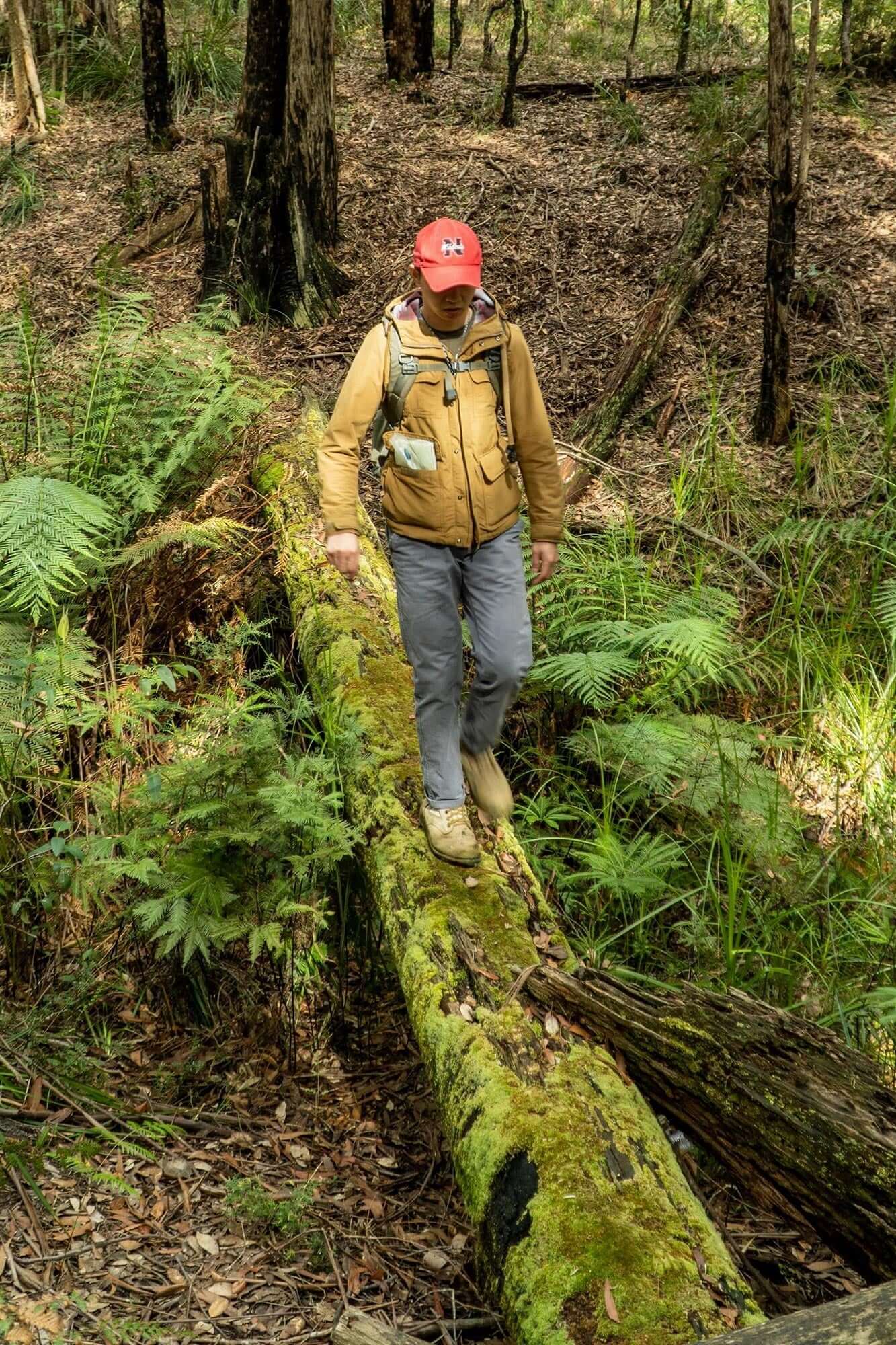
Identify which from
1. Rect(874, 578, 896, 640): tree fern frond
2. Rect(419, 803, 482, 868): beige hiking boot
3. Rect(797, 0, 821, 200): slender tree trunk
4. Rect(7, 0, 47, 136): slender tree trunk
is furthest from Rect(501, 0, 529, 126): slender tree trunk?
Rect(419, 803, 482, 868): beige hiking boot

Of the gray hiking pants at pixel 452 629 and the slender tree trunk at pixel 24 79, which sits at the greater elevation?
the slender tree trunk at pixel 24 79

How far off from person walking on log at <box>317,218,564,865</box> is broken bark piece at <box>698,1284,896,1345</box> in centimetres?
184

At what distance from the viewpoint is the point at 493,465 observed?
11.3ft

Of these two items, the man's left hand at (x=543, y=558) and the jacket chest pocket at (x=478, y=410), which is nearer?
the jacket chest pocket at (x=478, y=410)

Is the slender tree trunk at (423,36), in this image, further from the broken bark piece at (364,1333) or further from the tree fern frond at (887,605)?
the broken bark piece at (364,1333)

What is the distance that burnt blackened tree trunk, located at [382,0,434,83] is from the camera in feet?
37.9

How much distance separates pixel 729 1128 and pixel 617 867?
3.94 ft

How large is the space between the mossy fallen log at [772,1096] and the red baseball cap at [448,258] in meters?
2.09

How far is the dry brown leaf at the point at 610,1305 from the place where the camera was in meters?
2.21

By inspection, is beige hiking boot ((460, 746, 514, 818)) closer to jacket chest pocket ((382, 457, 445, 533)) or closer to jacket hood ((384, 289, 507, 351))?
jacket chest pocket ((382, 457, 445, 533))

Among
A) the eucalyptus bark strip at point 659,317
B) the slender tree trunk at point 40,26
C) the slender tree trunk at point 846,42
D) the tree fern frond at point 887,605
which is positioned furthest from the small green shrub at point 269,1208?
the slender tree trunk at point 40,26

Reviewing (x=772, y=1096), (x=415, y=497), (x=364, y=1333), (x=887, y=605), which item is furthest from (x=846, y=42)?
(x=364, y=1333)

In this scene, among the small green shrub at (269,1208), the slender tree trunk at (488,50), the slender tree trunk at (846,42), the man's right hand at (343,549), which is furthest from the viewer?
the slender tree trunk at (488,50)

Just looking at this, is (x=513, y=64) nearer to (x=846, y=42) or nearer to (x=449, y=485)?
(x=846, y=42)
